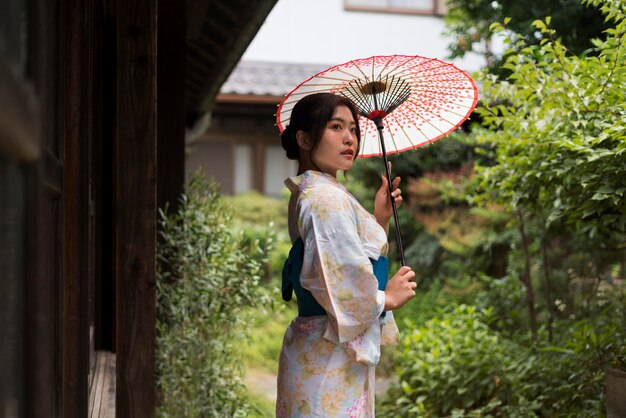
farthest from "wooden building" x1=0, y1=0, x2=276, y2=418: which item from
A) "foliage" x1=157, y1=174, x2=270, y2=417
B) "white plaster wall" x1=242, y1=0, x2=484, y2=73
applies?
"white plaster wall" x1=242, y1=0, x2=484, y2=73

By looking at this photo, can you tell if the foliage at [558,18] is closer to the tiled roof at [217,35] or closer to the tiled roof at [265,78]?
the tiled roof at [217,35]

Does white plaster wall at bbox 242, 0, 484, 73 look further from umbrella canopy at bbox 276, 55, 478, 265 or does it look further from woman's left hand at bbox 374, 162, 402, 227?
woman's left hand at bbox 374, 162, 402, 227

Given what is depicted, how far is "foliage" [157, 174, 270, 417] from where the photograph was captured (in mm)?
4812

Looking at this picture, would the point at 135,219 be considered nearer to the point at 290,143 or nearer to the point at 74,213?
the point at 74,213

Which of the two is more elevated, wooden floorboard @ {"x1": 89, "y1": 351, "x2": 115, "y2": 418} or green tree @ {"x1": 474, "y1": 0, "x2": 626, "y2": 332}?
green tree @ {"x1": 474, "y1": 0, "x2": 626, "y2": 332}

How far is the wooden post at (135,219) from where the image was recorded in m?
3.56

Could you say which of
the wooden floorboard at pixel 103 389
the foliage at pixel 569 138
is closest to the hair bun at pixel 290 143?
the foliage at pixel 569 138

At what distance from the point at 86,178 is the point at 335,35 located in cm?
1421

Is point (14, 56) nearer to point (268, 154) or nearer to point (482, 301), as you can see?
point (482, 301)

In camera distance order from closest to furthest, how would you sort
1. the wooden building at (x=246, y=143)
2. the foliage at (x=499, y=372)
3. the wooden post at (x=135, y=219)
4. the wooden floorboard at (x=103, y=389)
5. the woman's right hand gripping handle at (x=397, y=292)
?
the woman's right hand gripping handle at (x=397, y=292) < the wooden post at (x=135, y=219) < the wooden floorboard at (x=103, y=389) < the foliage at (x=499, y=372) < the wooden building at (x=246, y=143)

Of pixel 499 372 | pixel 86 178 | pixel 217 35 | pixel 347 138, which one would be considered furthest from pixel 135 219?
pixel 217 35

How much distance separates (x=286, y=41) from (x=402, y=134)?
43.7 feet

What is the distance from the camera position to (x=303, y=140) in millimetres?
3092

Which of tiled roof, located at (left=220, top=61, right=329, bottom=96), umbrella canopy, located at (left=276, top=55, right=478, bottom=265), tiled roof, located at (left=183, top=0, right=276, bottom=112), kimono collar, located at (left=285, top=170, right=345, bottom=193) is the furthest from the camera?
tiled roof, located at (left=220, top=61, right=329, bottom=96)
